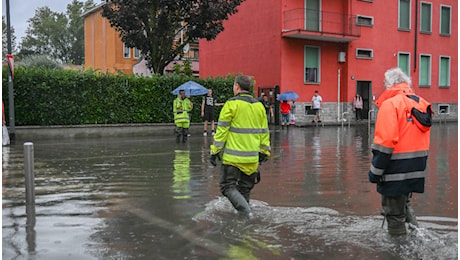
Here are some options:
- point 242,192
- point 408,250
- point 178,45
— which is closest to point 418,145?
point 408,250

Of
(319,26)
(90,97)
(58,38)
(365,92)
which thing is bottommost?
(90,97)

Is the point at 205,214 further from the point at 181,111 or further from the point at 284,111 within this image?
the point at 284,111

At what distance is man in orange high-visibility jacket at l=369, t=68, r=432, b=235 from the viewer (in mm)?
4875

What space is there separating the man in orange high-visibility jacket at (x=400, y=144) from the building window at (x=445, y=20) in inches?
1312

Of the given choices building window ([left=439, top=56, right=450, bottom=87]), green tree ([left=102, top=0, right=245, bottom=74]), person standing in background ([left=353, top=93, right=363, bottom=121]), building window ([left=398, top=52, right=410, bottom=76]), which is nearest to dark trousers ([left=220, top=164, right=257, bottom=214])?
green tree ([left=102, top=0, right=245, bottom=74])

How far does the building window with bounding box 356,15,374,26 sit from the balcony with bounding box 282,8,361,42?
1.39 feet

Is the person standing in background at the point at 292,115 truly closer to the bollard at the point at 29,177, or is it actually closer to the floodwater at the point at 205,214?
the floodwater at the point at 205,214

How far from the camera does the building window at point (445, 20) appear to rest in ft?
116

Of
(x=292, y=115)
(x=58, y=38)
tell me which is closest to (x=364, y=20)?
(x=292, y=115)

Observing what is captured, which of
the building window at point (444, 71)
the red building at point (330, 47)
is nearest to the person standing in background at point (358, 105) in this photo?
the red building at point (330, 47)

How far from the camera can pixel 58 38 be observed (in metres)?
71.4

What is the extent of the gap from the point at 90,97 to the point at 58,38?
54755 millimetres

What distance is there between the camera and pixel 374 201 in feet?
24.1

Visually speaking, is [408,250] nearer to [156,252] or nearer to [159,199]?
[156,252]
